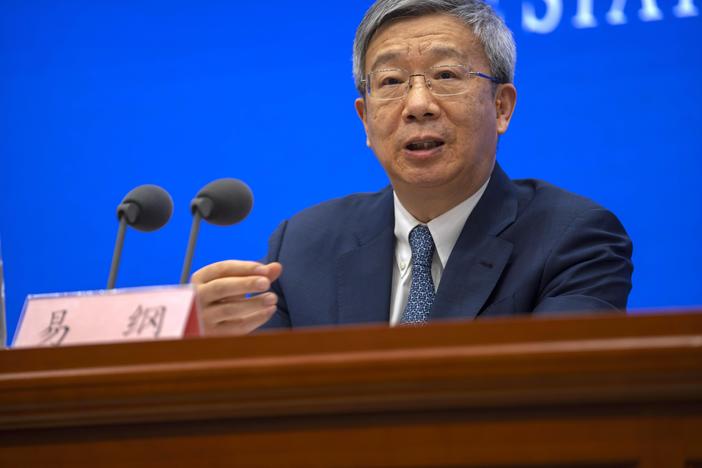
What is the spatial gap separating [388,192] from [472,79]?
1.06 ft

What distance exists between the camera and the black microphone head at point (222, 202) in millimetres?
1238

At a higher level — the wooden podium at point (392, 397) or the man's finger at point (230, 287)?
the man's finger at point (230, 287)

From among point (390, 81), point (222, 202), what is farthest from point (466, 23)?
point (222, 202)

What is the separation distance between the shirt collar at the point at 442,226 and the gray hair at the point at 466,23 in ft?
0.90

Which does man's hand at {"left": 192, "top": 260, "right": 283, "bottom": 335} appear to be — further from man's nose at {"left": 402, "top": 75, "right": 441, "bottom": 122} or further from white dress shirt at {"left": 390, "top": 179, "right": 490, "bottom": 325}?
man's nose at {"left": 402, "top": 75, "right": 441, "bottom": 122}

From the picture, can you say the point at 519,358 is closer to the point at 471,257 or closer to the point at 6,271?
the point at 471,257

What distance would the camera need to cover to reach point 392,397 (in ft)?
2.32

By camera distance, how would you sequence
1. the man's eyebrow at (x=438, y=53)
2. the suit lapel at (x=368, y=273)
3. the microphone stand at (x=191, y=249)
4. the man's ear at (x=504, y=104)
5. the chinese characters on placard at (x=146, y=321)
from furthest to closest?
the man's ear at (x=504, y=104)
the man's eyebrow at (x=438, y=53)
the suit lapel at (x=368, y=273)
the microphone stand at (x=191, y=249)
the chinese characters on placard at (x=146, y=321)

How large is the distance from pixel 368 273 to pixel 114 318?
89 centimetres

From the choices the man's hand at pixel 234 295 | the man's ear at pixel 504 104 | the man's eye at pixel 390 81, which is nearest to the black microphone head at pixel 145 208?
the man's hand at pixel 234 295

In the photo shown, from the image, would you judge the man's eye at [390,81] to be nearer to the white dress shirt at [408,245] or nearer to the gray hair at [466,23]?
the gray hair at [466,23]

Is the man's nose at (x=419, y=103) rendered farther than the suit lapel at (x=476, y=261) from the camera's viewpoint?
Yes

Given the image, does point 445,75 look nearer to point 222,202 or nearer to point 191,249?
point 222,202

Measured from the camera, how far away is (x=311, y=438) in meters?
0.74
